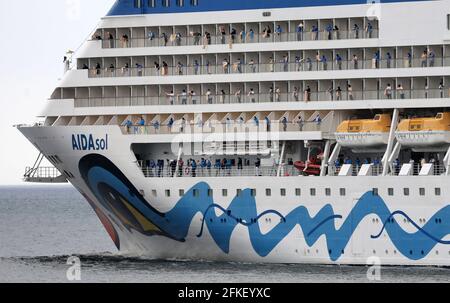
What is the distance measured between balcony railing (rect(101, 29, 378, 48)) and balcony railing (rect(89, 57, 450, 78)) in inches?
31.2

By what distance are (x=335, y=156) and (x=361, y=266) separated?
390cm

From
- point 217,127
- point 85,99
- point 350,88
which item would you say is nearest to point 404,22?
point 350,88

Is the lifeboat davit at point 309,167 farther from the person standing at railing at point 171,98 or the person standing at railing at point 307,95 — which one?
the person standing at railing at point 171,98

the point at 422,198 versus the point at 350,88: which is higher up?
the point at 350,88

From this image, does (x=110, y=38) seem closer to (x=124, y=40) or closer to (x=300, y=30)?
(x=124, y=40)

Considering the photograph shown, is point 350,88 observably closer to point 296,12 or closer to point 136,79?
point 296,12

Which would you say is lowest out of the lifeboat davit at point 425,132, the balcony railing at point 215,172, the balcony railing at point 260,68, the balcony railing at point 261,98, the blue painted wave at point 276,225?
the blue painted wave at point 276,225

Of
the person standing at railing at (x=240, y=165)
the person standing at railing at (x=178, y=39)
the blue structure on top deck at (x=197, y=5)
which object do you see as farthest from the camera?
the person standing at railing at (x=178, y=39)

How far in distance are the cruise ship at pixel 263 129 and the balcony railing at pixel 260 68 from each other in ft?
0.15

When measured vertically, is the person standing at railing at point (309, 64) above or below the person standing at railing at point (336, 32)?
below

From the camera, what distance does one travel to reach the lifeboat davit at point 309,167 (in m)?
58.1

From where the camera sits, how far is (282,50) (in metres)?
59.4

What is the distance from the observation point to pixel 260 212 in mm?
57562

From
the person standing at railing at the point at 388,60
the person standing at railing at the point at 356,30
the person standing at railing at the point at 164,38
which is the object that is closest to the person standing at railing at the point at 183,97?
the person standing at railing at the point at 164,38
